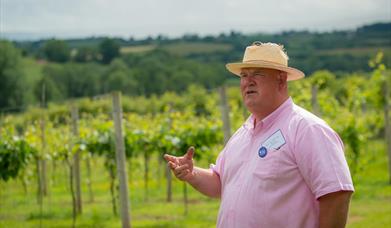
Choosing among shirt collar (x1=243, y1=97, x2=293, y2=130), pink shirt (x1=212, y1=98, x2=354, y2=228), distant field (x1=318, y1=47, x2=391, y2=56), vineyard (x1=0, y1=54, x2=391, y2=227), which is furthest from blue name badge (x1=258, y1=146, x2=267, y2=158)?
distant field (x1=318, y1=47, x2=391, y2=56)

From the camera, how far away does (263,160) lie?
3.73 metres

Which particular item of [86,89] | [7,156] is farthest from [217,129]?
[86,89]

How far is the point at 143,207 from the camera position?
13.6m

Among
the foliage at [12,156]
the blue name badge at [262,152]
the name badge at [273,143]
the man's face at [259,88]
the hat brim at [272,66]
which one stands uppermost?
the hat brim at [272,66]

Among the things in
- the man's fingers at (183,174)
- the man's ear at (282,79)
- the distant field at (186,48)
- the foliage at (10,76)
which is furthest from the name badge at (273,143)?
the distant field at (186,48)

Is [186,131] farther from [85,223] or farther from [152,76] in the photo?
[152,76]

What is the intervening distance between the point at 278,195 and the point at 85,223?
8.26m

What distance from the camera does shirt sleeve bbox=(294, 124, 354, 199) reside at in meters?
3.49

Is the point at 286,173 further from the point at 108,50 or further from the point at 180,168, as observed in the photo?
the point at 108,50

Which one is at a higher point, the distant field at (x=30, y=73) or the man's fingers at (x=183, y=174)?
the man's fingers at (x=183, y=174)

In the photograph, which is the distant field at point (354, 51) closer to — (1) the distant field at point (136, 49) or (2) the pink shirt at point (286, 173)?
(1) the distant field at point (136, 49)

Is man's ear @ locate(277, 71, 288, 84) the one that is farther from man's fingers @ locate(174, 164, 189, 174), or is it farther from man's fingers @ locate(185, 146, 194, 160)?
man's fingers @ locate(174, 164, 189, 174)

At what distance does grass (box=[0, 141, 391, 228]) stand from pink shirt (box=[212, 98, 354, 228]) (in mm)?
6797

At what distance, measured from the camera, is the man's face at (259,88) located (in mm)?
3863
